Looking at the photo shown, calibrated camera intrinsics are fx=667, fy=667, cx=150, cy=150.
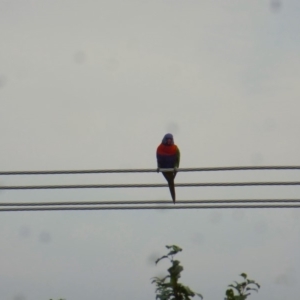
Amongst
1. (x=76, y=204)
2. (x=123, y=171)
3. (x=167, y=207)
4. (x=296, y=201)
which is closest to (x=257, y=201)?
(x=296, y=201)

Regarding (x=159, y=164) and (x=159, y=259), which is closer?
(x=159, y=259)

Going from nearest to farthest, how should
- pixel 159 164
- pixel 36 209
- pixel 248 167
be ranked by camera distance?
pixel 248 167, pixel 36 209, pixel 159 164

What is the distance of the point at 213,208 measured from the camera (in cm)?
636

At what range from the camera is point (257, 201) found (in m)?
6.33

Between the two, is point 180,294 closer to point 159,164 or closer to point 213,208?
point 213,208

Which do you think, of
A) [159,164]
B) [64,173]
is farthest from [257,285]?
[159,164]

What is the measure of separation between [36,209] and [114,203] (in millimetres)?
757

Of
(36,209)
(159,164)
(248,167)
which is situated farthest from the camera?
(159,164)

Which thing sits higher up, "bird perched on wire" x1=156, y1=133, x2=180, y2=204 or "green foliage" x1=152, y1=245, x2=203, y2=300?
"bird perched on wire" x1=156, y1=133, x2=180, y2=204

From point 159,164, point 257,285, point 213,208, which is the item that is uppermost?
point 159,164

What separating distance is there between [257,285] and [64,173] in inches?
88.4

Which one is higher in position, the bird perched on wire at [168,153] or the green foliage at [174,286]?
the bird perched on wire at [168,153]

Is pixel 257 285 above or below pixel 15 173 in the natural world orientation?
below

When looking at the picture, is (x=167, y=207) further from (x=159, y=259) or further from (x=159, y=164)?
(x=159, y=164)
